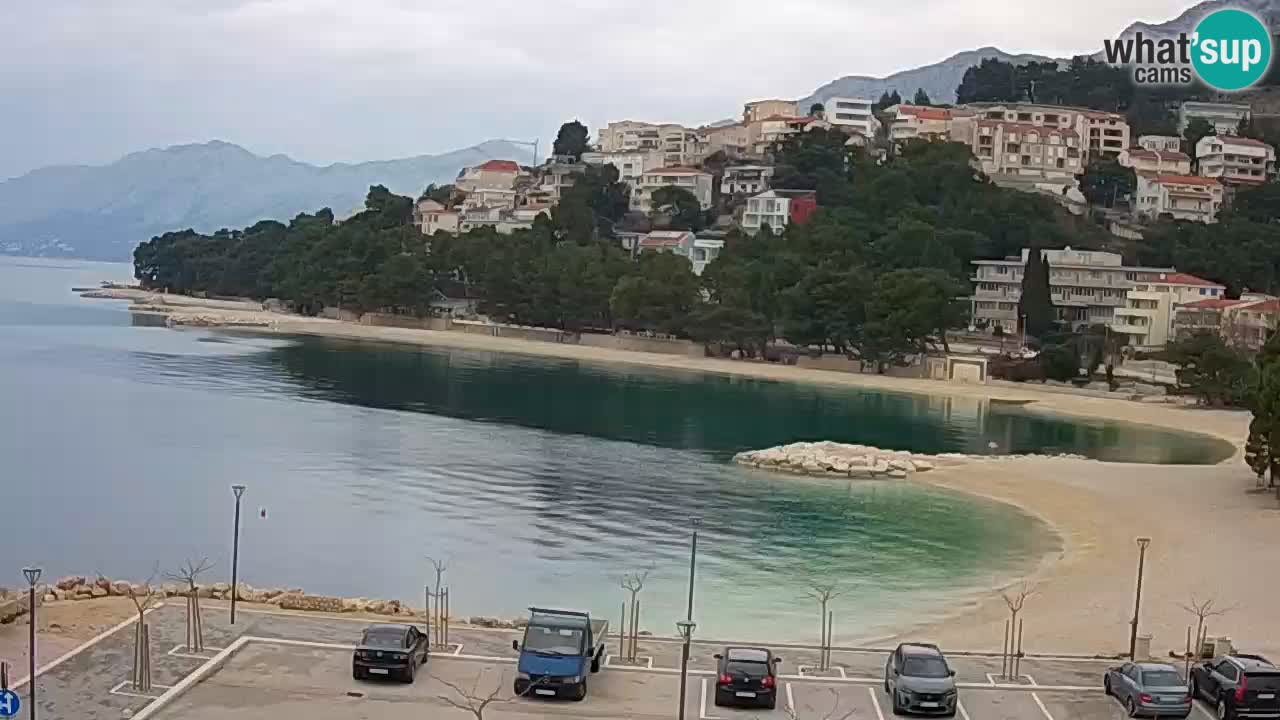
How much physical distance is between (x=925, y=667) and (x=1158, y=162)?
387 ft

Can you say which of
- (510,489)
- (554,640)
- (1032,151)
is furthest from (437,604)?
(1032,151)

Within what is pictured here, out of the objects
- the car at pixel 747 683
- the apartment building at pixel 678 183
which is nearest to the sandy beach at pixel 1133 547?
the car at pixel 747 683

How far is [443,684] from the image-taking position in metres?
17.6

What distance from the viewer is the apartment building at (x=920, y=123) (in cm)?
13512

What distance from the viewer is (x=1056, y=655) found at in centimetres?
2098

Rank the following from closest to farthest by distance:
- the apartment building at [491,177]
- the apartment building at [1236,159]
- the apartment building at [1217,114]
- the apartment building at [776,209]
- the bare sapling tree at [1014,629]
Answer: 1. the bare sapling tree at [1014,629]
2. the apartment building at [776,209]
3. the apartment building at [1236,159]
4. the apartment building at [1217,114]
5. the apartment building at [491,177]

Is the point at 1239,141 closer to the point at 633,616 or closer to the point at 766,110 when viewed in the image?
the point at 766,110

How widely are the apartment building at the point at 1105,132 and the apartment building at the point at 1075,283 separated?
3916cm

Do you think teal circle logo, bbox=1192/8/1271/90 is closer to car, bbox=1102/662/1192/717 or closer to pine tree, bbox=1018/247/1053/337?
pine tree, bbox=1018/247/1053/337

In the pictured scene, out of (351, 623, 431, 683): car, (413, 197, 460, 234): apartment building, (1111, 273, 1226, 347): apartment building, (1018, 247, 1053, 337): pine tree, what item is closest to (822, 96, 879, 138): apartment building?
(413, 197, 460, 234): apartment building

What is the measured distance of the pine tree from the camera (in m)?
89.6

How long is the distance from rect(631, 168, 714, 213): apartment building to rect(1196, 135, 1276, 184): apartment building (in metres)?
46.8

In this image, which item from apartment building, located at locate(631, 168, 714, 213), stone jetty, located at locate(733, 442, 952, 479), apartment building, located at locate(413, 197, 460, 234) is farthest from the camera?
apartment building, located at locate(413, 197, 460, 234)

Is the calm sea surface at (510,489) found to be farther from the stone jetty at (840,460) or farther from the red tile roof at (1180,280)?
the red tile roof at (1180,280)
